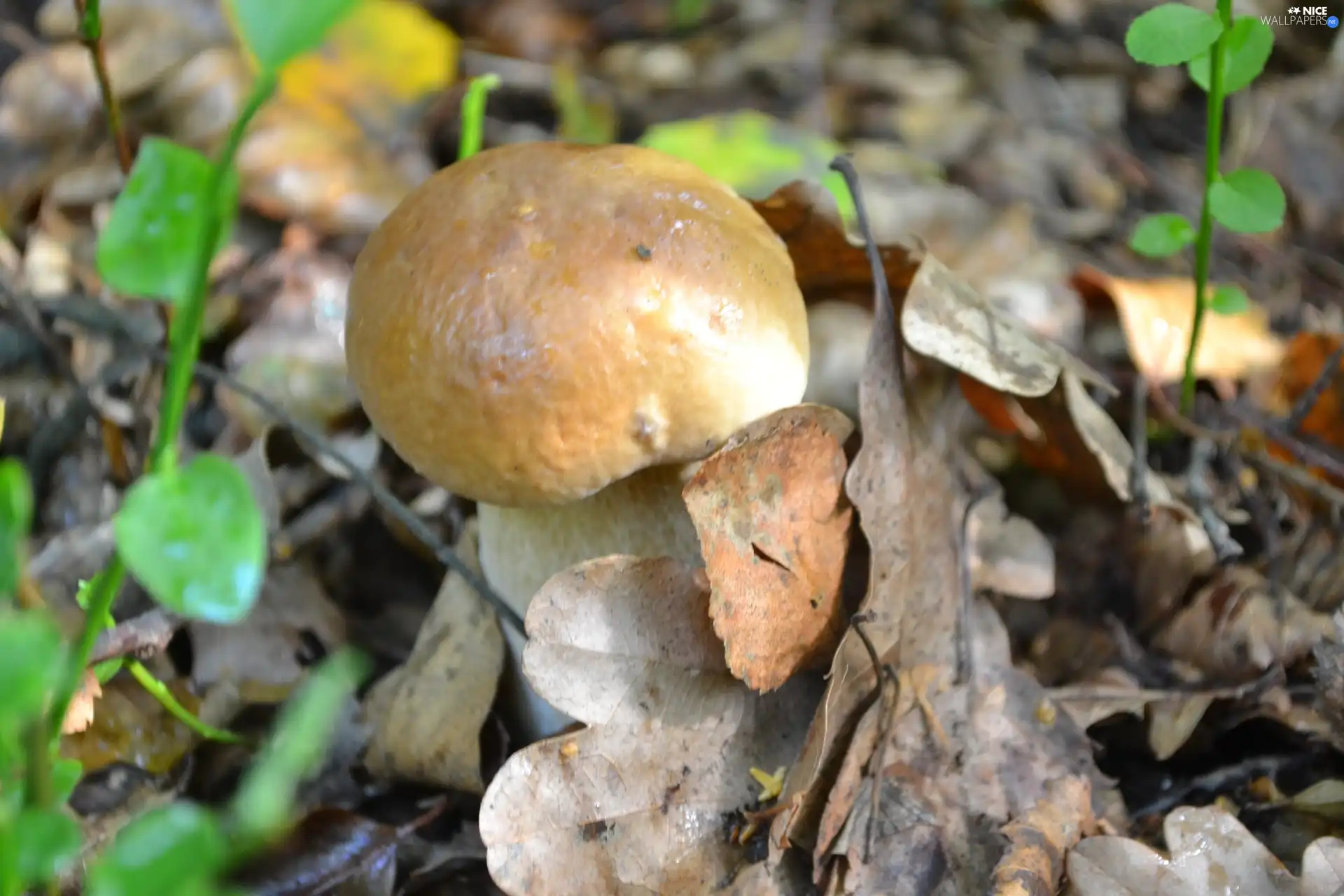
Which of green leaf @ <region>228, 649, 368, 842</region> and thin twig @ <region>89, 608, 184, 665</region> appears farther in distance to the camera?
thin twig @ <region>89, 608, 184, 665</region>

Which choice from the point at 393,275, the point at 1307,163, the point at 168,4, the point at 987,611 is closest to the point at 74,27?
the point at 168,4

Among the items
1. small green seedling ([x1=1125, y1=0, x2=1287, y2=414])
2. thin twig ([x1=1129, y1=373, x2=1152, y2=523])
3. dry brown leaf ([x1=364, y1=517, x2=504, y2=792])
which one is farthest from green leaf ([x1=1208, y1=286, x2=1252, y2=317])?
dry brown leaf ([x1=364, y1=517, x2=504, y2=792])

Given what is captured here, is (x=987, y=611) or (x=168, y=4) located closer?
(x=987, y=611)

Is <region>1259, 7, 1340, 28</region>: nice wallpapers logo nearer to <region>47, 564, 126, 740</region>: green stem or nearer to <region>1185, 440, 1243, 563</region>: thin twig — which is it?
<region>1185, 440, 1243, 563</region>: thin twig

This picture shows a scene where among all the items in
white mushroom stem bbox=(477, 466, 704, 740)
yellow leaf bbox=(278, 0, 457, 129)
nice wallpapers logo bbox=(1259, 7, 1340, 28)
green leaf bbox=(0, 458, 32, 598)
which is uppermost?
green leaf bbox=(0, 458, 32, 598)

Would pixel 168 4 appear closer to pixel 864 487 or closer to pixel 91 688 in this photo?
pixel 91 688

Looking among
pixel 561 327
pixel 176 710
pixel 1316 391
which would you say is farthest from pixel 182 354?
pixel 1316 391
